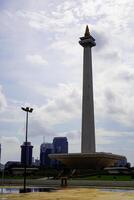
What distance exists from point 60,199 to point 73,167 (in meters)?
65.8

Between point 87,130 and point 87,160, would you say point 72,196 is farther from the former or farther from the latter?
point 87,130

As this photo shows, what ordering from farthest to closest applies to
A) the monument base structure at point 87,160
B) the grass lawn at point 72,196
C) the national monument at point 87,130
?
1. the national monument at point 87,130
2. the monument base structure at point 87,160
3. the grass lawn at point 72,196

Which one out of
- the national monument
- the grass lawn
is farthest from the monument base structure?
the grass lawn

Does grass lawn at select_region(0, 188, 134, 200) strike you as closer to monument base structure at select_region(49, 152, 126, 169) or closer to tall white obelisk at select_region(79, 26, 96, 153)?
monument base structure at select_region(49, 152, 126, 169)

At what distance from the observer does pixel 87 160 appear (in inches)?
3479

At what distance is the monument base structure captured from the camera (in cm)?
8750

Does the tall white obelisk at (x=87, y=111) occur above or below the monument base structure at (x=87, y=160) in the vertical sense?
above

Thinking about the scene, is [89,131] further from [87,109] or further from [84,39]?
[84,39]

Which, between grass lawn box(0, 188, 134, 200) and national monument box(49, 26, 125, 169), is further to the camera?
national monument box(49, 26, 125, 169)

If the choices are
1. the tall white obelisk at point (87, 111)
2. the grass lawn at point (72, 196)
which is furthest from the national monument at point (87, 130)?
the grass lawn at point (72, 196)

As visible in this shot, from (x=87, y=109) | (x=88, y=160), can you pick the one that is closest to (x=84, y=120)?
(x=87, y=109)

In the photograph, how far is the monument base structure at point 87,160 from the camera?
87.5 m

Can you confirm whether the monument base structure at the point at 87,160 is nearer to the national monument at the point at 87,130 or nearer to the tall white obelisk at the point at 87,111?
the national monument at the point at 87,130

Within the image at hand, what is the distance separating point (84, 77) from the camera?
92188 millimetres
